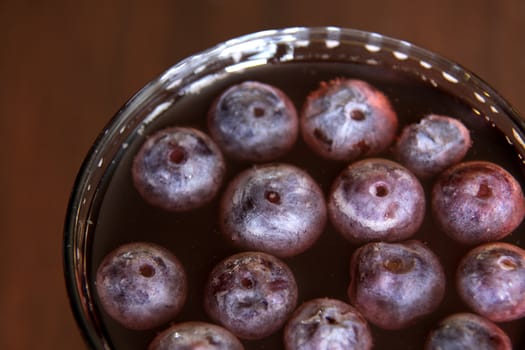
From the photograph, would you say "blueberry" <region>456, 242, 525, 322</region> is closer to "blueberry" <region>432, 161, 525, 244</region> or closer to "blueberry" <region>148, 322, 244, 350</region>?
"blueberry" <region>432, 161, 525, 244</region>

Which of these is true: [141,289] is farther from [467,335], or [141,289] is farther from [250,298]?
[467,335]

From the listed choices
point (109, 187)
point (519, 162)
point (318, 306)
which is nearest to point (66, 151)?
point (109, 187)

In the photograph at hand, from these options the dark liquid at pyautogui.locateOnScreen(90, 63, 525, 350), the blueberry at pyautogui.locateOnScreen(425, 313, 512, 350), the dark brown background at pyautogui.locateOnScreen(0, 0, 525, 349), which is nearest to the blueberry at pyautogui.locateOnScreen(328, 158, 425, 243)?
the dark liquid at pyautogui.locateOnScreen(90, 63, 525, 350)

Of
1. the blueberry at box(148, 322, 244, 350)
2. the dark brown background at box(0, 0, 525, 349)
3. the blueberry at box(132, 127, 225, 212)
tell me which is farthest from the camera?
the dark brown background at box(0, 0, 525, 349)

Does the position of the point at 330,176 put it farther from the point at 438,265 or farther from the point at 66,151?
the point at 66,151

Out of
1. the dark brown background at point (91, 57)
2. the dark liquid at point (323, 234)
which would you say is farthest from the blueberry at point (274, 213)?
the dark brown background at point (91, 57)

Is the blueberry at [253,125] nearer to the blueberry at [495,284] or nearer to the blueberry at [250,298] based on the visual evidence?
the blueberry at [250,298]

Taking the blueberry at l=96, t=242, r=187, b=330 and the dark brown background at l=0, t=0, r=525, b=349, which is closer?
the blueberry at l=96, t=242, r=187, b=330
